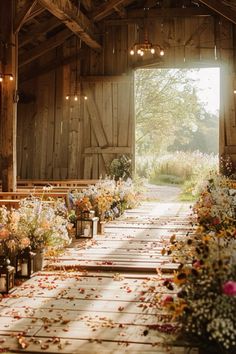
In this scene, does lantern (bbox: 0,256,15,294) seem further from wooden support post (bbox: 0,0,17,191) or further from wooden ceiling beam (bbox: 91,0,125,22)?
wooden ceiling beam (bbox: 91,0,125,22)

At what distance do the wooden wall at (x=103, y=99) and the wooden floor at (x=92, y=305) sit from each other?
6.77 m

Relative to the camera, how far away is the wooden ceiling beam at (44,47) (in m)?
13.8

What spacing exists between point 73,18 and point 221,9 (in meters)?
4.02

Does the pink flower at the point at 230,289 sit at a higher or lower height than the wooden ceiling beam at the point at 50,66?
lower

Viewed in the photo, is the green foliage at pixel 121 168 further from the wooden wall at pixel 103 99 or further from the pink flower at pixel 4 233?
the pink flower at pixel 4 233

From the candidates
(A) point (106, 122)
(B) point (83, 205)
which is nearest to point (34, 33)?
(A) point (106, 122)

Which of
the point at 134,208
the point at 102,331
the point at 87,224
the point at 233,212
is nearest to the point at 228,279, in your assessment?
the point at 102,331

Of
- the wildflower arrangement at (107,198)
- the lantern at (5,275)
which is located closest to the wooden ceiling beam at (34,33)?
the wildflower arrangement at (107,198)

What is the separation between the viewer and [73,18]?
10.9 metres

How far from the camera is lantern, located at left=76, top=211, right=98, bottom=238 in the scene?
26.3 ft

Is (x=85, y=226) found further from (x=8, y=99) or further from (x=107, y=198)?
(x=8, y=99)

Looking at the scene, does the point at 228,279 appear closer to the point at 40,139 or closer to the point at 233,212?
the point at 233,212

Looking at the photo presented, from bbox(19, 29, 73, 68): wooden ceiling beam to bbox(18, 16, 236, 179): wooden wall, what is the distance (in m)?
0.55

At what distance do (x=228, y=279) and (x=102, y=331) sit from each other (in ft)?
4.57
